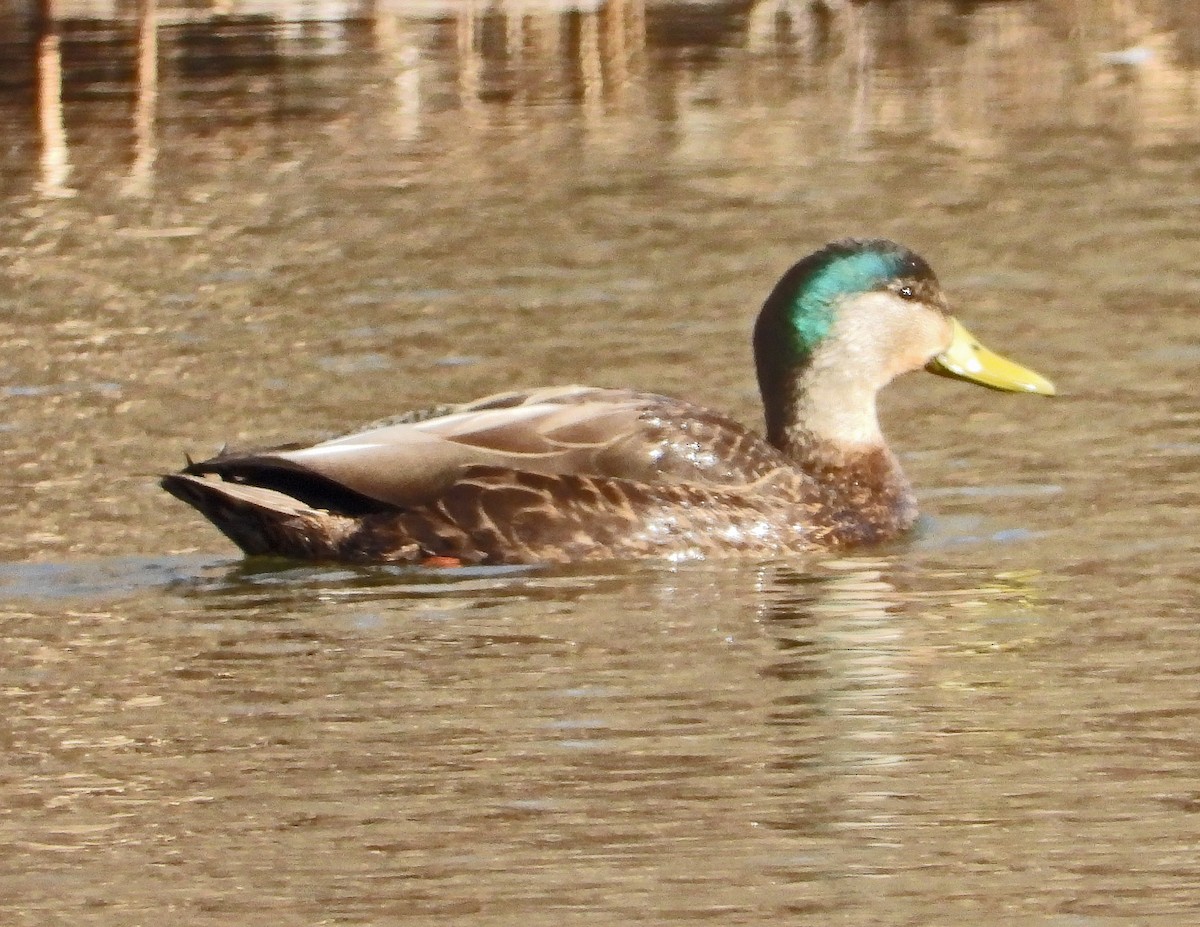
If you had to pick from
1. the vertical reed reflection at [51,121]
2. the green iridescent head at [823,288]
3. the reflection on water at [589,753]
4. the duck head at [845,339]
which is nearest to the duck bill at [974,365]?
the duck head at [845,339]

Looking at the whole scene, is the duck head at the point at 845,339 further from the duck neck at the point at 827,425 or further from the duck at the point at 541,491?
the duck at the point at 541,491

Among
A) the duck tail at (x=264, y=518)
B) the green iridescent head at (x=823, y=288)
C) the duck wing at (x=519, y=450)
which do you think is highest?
A: the green iridescent head at (x=823, y=288)

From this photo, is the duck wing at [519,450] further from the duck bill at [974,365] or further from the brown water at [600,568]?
the duck bill at [974,365]

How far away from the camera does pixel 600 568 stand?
9.35 m

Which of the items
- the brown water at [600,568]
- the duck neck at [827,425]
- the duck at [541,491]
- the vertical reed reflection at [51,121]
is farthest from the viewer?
the vertical reed reflection at [51,121]

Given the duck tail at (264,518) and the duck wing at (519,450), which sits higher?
the duck wing at (519,450)

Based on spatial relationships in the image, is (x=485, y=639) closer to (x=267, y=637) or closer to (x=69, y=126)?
(x=267, y=637)

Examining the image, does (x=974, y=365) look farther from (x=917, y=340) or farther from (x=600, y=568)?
(x=600, y=568)

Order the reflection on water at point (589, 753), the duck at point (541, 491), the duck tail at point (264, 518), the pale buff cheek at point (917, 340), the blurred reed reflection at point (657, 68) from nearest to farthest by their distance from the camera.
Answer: the reflection on water at point (589, 753) → the duck tail at point (264, 518) → the duck at point (541, 491) → the pale buff cheek at point (917, 340) → the blurred reed reflection at point (657, 68)

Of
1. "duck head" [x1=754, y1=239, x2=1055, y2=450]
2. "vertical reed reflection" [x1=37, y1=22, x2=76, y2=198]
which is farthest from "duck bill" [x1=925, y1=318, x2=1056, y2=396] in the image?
"vertical reed reflection" [x1=37, y1=22, x2=76, y2=198]

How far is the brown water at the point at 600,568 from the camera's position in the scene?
603 centimetres

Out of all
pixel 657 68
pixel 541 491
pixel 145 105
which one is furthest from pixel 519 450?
pixel 657 68

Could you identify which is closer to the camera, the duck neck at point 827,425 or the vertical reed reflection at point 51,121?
the duck neck at point 827,425

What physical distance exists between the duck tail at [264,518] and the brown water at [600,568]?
0.10 m
